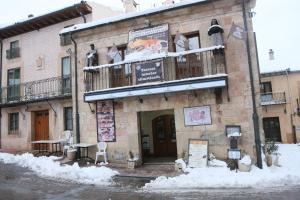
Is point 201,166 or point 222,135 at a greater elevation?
point 222,135

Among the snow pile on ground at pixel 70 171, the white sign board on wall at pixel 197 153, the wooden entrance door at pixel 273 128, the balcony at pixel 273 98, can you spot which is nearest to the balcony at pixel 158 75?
the white sign board on wall at pixel 197 153

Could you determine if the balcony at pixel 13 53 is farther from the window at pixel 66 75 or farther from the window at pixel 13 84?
the window at pixel 66 75

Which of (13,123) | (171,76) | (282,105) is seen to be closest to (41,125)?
(13,123)

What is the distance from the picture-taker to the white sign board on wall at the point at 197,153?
10.1 meters

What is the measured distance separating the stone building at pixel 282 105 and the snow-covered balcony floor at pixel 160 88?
47.7 feet

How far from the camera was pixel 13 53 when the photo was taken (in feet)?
65.9

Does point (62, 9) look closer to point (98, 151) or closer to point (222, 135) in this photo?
point (98, 151)

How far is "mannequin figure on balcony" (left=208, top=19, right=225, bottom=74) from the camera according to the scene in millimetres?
10172

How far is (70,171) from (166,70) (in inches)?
199

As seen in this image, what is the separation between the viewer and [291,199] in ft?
21.4

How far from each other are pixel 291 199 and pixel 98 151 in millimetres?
7779

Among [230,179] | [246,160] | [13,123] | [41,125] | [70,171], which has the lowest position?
[230,179]

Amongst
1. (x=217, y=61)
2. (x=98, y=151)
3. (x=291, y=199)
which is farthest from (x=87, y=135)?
(x=291, y=199)

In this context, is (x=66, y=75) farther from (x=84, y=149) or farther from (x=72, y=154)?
(x=72, y=154)
